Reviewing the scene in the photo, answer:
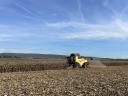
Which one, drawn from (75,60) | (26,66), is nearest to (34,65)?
(26,66)

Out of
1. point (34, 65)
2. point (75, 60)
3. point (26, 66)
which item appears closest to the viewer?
point (75, 60)

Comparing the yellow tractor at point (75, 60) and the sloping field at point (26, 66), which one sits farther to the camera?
the sloping field at point (26, 66)

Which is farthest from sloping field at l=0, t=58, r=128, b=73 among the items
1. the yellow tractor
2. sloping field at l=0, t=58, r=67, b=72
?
the yellow tractor

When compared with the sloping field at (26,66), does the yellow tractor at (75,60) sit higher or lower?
higher

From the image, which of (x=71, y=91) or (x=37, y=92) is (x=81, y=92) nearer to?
(x=71, y=91)

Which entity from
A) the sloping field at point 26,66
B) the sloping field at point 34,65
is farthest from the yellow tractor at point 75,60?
the sloping field at point 26,66

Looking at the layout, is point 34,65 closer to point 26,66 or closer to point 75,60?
point 26,66

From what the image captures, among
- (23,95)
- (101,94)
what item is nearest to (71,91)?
(101,94)

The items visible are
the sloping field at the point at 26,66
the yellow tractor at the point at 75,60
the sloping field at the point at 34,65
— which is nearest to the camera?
the yellow tractor at the point at 75,60

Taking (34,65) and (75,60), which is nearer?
(75,60)

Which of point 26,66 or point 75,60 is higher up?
point 75,60

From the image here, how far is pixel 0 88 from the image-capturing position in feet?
76.7

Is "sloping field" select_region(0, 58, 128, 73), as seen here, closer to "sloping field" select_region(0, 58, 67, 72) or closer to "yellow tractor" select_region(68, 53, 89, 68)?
"sloping field" select_region(0, 58, 67, 72)

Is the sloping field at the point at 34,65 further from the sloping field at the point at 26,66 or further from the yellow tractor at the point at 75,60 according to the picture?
the yellow tractor at the point at 75,60
